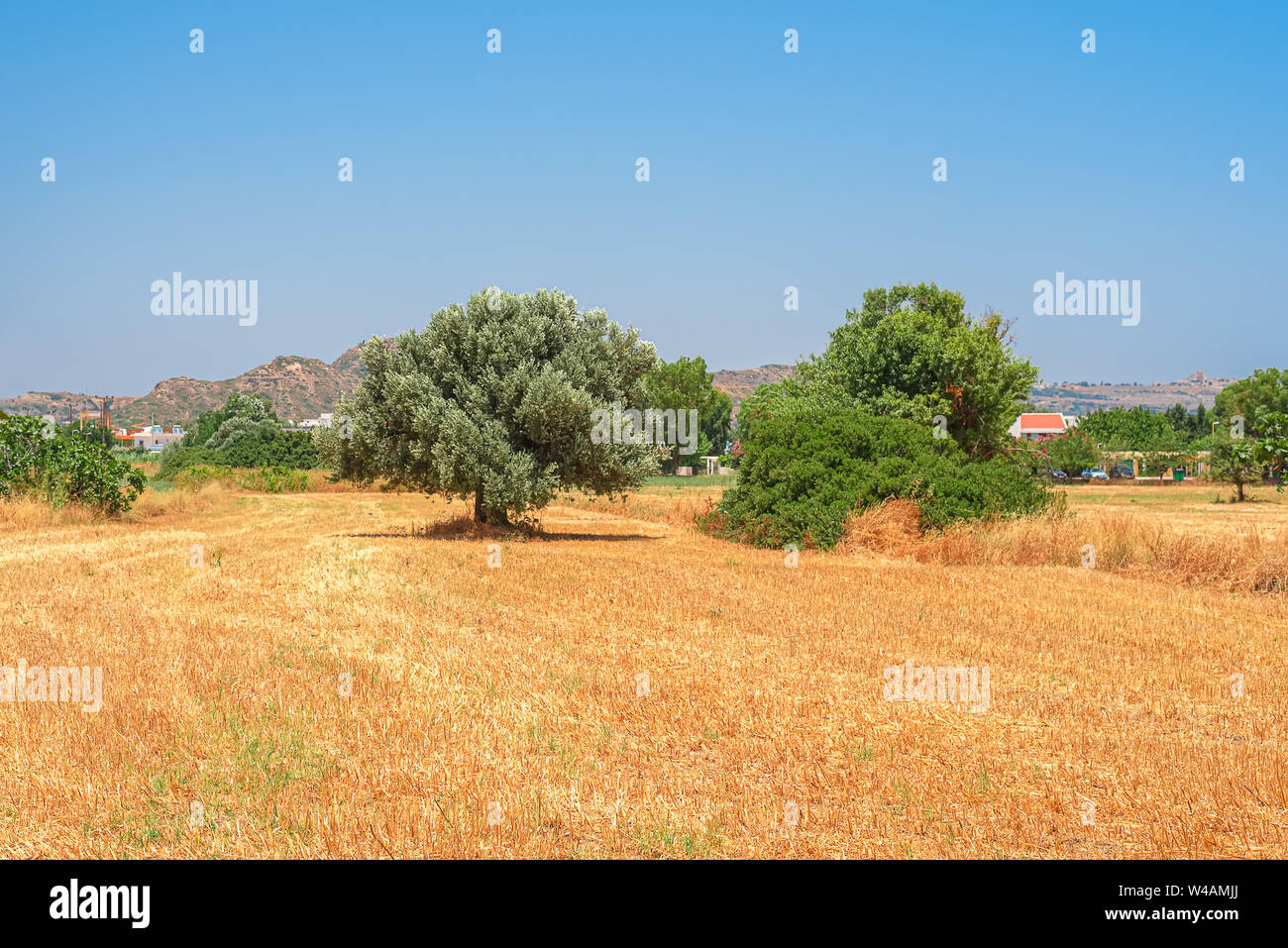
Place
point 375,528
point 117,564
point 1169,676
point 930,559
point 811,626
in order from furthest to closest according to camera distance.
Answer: point 375,528, point 930,559, point 117,564, point 811,626, point 1169,676

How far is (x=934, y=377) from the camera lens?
3875 cm

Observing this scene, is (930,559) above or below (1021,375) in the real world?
below

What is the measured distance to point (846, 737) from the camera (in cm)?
830

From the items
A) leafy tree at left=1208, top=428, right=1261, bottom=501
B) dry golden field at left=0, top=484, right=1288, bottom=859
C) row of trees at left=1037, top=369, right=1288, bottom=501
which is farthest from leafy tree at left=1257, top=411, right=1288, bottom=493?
leafy tree at left=1208, top=428, right=1261, bottom=501

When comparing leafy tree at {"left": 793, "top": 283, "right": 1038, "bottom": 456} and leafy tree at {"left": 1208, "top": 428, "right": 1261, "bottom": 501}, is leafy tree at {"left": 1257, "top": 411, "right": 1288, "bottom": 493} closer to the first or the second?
leafy tree at {"left": 793, "top": 283, "right": 1038, "bottom": 456}

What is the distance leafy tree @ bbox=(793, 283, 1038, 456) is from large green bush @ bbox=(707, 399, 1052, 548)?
7953mm

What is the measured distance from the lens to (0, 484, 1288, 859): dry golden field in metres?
6.23

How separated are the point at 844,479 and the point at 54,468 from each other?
83.0 ft

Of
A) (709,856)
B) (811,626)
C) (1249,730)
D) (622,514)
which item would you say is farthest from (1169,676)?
(622,514)

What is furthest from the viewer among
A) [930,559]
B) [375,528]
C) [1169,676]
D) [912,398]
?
[912,398]

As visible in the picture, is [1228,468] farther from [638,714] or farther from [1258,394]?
[638,714]

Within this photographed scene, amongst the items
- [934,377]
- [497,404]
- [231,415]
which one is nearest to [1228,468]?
[934,377]

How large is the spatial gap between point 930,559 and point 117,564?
16538 mm

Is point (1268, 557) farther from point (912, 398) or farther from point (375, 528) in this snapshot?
point (375, 528)
